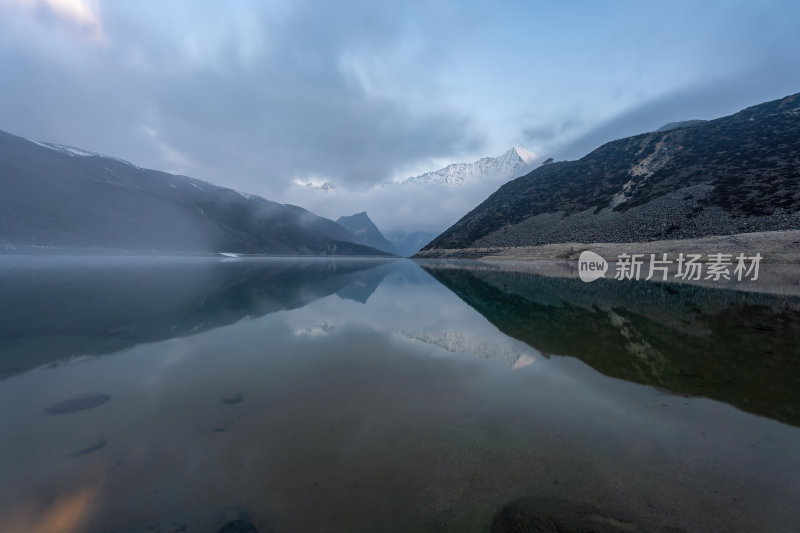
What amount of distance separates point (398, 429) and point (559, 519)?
351 centimetres

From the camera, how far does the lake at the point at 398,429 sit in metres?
4.68

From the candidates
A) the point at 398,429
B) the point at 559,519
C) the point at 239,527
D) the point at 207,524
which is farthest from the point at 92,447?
the point at 559,519

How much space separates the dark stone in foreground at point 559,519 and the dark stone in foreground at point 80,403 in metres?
10.0

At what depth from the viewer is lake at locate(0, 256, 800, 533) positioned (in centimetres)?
468

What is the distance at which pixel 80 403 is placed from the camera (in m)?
8.18

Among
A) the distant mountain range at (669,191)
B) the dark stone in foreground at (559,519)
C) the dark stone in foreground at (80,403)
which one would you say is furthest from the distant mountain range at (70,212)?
the dark stone in foreground at (559,519)

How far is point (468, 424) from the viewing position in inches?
295

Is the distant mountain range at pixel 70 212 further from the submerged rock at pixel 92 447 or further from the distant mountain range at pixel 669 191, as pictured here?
the submerged rock at pixel 92 447

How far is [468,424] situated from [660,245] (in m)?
82.5

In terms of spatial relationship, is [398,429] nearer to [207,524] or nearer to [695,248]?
[207,524]

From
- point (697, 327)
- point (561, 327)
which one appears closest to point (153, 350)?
point (561, 327)

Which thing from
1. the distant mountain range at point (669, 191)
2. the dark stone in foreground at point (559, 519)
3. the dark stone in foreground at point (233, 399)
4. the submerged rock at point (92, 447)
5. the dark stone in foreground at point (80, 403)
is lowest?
the dark stone in foreground at point (80, 403)

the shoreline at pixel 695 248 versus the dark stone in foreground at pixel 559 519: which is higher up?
the shoreline at pixel 695 248

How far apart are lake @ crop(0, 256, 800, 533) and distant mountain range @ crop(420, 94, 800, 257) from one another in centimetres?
7905
